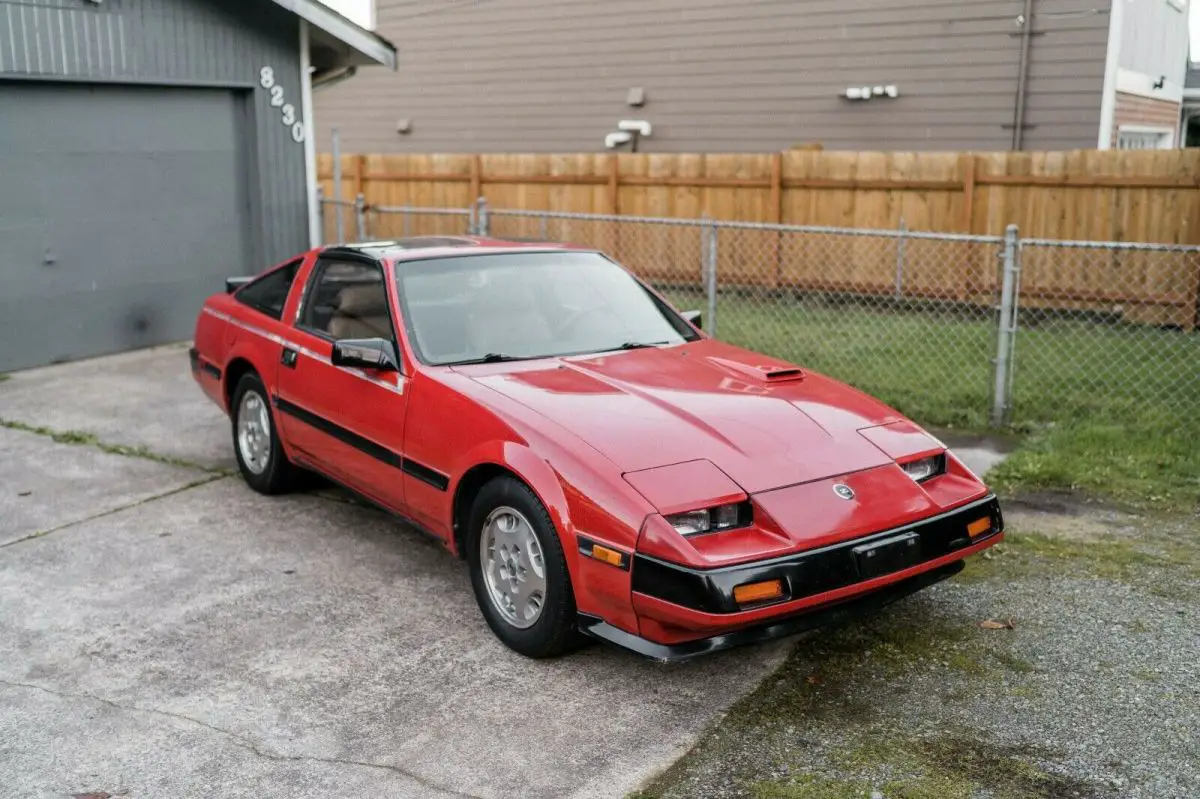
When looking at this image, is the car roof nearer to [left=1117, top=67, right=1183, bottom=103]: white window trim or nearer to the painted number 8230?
the painted number 8230

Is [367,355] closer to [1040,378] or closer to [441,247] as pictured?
[441,247]

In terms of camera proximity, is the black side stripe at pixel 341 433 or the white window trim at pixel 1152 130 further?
the white window trim at pixel 1152 130

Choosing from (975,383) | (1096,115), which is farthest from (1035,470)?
(1096,115)

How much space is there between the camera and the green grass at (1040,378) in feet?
22.2

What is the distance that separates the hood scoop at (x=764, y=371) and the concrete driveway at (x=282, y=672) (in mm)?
1175

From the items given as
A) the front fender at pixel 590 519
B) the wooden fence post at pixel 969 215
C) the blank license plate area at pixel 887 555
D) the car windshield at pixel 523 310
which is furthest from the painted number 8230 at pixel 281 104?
the blank license plate area at pixel 887 555

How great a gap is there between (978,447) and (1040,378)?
1.99 m

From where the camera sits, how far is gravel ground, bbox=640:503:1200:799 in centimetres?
358

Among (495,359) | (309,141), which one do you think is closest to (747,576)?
(495,359)

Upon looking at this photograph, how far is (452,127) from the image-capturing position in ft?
66.0

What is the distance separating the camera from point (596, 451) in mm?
4156

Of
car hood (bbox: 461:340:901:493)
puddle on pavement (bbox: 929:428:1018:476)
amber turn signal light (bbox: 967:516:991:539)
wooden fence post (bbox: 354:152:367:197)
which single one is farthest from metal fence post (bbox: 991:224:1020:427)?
wooden fence post (bbox: 354:152:367:197)

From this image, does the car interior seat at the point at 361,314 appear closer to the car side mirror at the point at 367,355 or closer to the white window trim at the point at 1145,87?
the car side mirror at the point at 367,355

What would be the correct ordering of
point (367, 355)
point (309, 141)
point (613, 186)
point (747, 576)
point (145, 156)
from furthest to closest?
1. point (613, 186)
2. point (309, 141)
3. point (145, 156)
4. point (367, 355)
5. point (747, 576)
